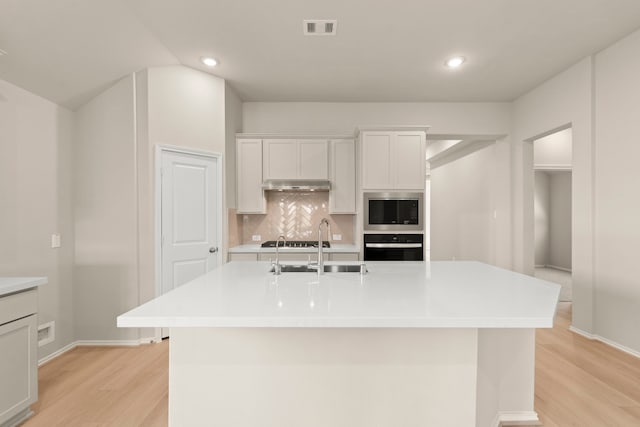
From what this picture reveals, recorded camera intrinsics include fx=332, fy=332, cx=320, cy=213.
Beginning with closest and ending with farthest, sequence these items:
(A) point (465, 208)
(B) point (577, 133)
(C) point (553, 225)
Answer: (B) point (577, 133)
(A) point (465, 208)
(C) point (553, 225)

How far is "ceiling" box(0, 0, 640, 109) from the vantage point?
8.69ft

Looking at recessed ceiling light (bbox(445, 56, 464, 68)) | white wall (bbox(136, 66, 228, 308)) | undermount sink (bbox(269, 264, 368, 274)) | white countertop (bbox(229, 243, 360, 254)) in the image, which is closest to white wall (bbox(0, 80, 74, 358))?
white wall (bbox(136, 66, 228, 308))

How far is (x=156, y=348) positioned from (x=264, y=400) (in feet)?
7.40

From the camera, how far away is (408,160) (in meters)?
4.34

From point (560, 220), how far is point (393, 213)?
21.6 ft

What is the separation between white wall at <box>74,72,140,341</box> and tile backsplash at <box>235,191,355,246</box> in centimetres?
170

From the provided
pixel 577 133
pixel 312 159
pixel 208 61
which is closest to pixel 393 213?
pixel 312 159

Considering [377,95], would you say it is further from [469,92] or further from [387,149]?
[469,92]

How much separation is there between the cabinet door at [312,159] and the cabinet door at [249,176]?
561 millimetres

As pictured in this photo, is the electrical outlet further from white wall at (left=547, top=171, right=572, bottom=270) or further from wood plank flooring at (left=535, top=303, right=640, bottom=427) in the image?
white wall at (left=547, top=171, right=572, bottom=270)

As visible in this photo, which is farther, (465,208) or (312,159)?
(465,208)

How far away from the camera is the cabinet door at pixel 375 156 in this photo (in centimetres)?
432

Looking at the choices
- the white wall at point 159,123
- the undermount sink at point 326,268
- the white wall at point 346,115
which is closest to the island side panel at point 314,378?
the undermount sink at point 326,268

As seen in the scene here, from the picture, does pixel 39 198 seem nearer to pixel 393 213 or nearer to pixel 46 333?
pixel 46 333
